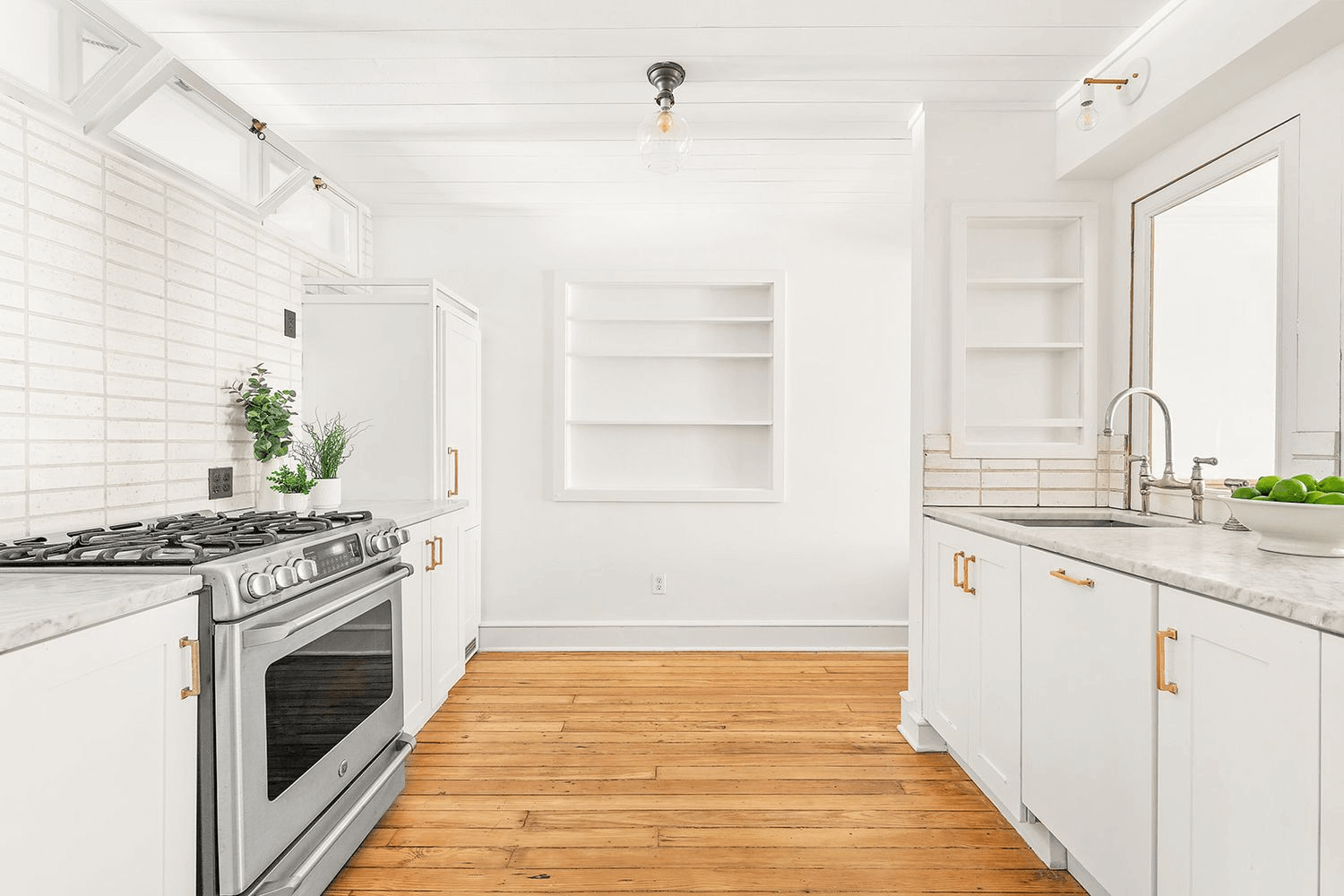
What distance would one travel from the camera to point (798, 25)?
2.20 meters

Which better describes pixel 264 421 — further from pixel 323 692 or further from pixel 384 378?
pixel 323 692

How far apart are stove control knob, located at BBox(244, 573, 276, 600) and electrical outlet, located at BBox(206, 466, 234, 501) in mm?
1278

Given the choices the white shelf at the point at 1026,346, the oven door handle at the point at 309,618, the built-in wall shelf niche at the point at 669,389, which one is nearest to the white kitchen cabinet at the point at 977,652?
the white shelf at the point at 1026,346

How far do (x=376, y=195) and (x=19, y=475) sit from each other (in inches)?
92.7

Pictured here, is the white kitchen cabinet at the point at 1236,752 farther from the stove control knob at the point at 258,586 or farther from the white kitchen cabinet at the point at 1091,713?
the stove control knob at the point at 258,586

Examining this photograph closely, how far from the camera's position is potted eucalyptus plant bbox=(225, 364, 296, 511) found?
2732mm

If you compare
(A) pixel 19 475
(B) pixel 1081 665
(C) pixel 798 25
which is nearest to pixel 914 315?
(C) pixel 798 25

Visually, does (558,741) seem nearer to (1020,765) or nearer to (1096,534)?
(1020,765)

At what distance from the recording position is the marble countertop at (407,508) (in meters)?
2.65

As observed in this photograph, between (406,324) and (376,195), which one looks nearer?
(406,324)

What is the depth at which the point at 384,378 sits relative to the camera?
3.26 meters

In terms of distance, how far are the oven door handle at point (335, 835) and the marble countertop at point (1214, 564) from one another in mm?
1916

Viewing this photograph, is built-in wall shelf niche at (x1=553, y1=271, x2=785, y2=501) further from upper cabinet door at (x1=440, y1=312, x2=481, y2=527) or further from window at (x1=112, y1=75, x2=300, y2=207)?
window at (x1=112, y1=75, x2=300, y2=207)

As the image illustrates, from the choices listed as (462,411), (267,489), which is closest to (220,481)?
(267,489)
